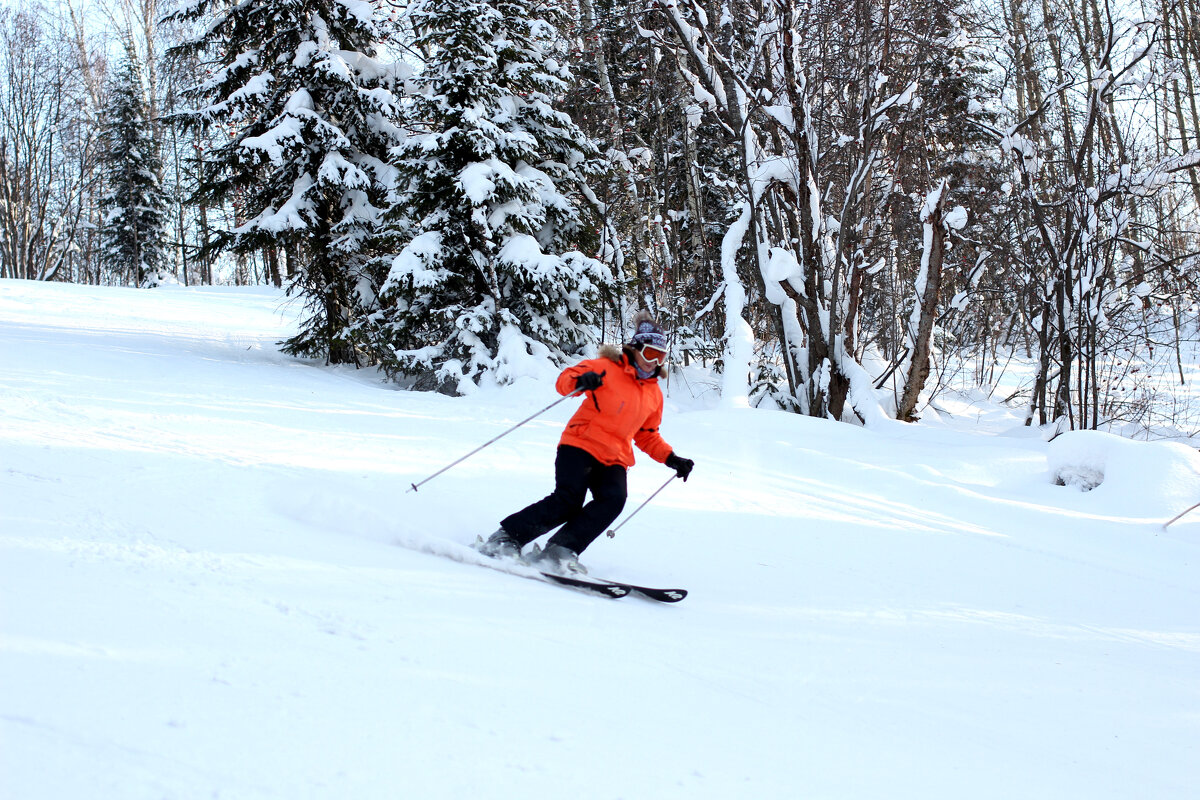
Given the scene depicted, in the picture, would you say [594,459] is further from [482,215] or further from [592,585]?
[482,215]

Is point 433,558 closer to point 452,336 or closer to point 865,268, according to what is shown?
point 452,336

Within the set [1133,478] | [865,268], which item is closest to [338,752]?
[1133,478]

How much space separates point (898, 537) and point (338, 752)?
16.9ft

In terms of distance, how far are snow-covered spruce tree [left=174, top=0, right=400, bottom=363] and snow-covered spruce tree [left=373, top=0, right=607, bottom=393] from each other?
0.94 m

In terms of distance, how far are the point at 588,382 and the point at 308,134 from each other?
977 centimetres

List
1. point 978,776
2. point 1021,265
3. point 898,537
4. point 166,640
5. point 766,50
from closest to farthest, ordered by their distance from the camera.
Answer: point 166,640 < point 978,776 < point 898,537 < point 766,50 < point 1021,265

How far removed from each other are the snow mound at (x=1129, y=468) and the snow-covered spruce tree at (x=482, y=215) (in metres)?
6.36

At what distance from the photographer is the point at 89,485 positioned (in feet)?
14.2

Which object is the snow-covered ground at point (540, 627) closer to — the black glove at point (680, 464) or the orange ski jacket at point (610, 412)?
the black glove at point (680, 464)

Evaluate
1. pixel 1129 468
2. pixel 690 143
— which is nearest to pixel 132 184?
pixel 690 143

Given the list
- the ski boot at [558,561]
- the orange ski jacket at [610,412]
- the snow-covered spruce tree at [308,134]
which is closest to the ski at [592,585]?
the ski boot at [558,561]

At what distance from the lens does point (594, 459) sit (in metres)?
4.61

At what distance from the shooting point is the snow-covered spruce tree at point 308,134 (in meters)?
12.1

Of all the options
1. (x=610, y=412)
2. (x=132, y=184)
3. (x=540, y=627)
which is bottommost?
(x=540, y=627)
